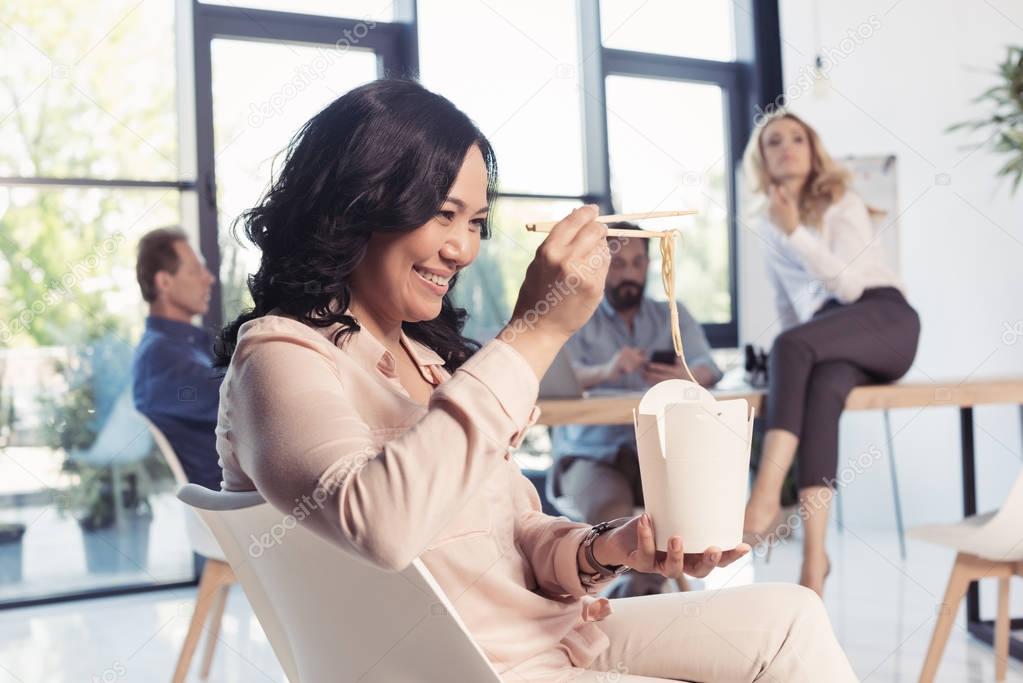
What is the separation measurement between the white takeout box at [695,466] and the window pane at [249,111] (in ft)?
11.2

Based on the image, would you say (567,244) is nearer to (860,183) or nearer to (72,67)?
(72,67)

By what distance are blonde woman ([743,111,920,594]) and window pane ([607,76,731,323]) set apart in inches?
69.1

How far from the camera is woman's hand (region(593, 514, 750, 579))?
3.56 feet

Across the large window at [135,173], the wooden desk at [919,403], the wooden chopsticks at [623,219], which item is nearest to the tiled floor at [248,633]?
the wooden desk at [919,403]

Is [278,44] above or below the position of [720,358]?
above

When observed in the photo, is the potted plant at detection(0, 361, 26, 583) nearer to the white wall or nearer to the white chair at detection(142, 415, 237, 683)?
the white chair at detection(142, 415, 237, 683)

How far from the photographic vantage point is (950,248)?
473 centimetres

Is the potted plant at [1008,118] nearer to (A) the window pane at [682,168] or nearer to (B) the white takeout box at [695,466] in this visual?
(A) the window pane at [682,168]

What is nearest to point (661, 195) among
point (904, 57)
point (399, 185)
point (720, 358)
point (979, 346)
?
point (720, 358)

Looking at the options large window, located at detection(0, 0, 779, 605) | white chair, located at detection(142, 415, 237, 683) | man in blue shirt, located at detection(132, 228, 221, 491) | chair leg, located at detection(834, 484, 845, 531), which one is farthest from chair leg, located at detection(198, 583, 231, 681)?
chair leg, located at detection(834, 484, 845, 531)

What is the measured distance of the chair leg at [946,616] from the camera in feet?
8.05

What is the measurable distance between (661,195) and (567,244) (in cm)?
444

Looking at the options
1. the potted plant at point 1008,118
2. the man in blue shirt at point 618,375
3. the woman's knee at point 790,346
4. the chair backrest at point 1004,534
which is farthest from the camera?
the potted plant at point 1008,118

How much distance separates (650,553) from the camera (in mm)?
1111
